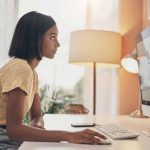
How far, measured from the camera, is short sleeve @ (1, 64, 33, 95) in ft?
3.98

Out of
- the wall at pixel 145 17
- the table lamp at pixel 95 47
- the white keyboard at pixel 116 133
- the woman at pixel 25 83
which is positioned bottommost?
the white keyboard at pixel 116 133

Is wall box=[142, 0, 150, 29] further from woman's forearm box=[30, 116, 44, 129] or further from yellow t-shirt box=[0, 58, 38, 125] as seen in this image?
yellow t-shirt box=[0, 58, 38, 125]

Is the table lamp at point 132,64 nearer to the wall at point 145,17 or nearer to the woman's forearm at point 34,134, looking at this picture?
the wall at point 145,17

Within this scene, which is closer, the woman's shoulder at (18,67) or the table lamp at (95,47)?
the woman's shoulder at (18,67)

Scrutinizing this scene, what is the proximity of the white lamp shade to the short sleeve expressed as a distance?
4.34ft

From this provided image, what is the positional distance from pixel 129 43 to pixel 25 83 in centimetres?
171

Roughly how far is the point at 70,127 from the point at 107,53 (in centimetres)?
114

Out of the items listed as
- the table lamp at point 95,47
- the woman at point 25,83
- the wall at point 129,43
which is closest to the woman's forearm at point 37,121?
the woman at point 25,83

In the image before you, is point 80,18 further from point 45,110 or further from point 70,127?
point 70,127

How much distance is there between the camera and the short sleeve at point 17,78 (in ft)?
3.98

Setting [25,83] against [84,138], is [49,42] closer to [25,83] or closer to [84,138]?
[25,83]

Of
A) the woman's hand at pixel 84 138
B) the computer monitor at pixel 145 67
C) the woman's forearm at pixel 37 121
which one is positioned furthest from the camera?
the woman's forearm at pixel 37 121

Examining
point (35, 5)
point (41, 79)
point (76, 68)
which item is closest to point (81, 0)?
point (35, 5)

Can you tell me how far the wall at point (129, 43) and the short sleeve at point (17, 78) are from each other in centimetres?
156
